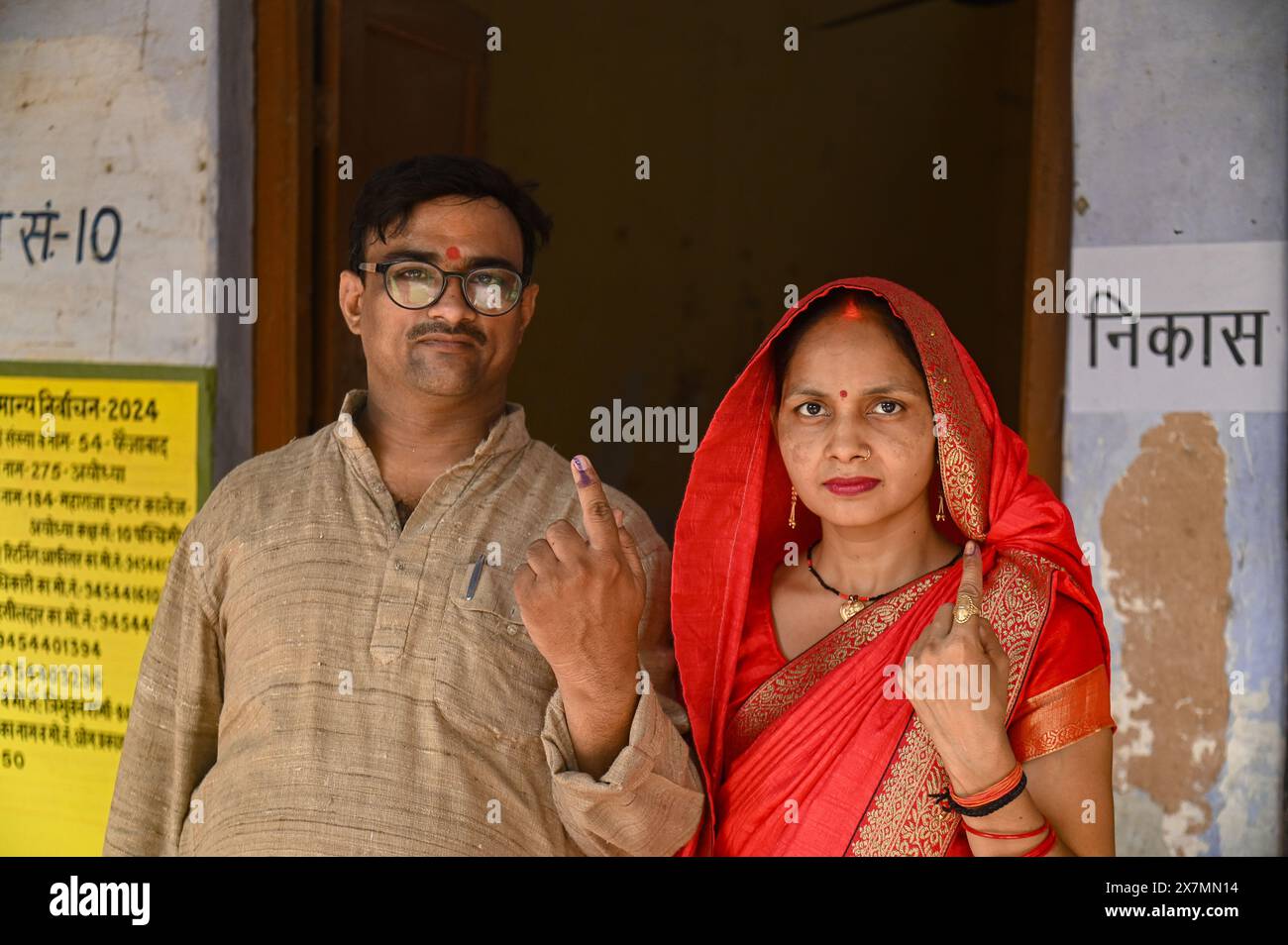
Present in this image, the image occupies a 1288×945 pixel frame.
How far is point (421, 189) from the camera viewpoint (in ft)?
6.14

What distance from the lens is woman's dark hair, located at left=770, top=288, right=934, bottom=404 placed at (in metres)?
1.76

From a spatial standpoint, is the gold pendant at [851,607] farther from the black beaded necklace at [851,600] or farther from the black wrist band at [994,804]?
the black wrist band at [994,804]

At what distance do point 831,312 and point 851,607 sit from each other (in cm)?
47

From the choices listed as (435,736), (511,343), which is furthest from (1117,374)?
(435,736)

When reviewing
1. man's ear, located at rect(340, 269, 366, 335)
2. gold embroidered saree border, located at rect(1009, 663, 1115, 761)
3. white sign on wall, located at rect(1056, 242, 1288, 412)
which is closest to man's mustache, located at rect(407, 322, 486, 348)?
man's ear, located at rect(340, 269, 366, 335)

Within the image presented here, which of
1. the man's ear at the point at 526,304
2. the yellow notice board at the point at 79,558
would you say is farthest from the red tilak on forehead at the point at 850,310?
the yellow notice board at the point at 79,558

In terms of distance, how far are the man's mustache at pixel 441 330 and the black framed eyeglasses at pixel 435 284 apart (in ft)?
0.10

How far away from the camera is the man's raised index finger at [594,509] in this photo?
154 centimetres

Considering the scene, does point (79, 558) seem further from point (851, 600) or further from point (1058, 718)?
point (1058, 718)

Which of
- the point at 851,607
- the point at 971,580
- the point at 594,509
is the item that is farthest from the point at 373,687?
the point at 971,580

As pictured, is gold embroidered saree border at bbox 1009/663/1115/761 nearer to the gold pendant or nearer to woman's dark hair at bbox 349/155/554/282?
the gold pendant

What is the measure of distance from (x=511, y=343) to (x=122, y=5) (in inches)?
65.9

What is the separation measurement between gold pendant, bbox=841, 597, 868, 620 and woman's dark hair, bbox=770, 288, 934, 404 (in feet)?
1.12

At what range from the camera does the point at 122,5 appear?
281 cm
